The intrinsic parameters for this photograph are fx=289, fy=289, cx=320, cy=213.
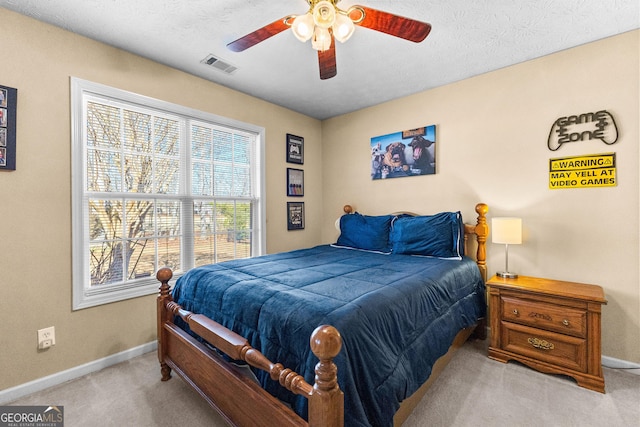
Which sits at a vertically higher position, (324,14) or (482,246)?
(324,14)

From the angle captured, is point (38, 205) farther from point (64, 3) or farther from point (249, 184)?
point (249, 184)

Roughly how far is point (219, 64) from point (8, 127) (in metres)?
1.55

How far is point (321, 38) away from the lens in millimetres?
1677

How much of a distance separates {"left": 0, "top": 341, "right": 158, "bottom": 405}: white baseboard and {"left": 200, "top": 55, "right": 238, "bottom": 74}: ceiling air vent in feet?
8.29

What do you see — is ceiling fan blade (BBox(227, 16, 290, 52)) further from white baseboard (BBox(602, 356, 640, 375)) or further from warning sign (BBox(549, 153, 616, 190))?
white baseboard (BBox(602, 356, 640, 375))

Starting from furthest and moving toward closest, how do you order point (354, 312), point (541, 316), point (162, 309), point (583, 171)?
point (583, 171), point (541, 316), point (162, 309), point (354, 312)

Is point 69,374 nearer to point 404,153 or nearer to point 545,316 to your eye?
point 545,316

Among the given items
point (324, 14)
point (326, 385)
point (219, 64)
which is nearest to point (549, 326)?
point (326, 385)

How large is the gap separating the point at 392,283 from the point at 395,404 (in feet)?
2.08

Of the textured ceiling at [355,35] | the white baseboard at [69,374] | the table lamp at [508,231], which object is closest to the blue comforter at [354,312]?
the table lamp at [508,231]

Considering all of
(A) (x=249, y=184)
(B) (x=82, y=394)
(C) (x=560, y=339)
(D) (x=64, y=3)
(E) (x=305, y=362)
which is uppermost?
(D) (x=64, y=3)

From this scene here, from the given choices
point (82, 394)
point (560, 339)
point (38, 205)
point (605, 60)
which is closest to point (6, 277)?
point (38, 205)

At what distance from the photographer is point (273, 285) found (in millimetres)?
1679

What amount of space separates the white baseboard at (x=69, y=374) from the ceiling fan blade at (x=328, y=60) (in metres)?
2.67
